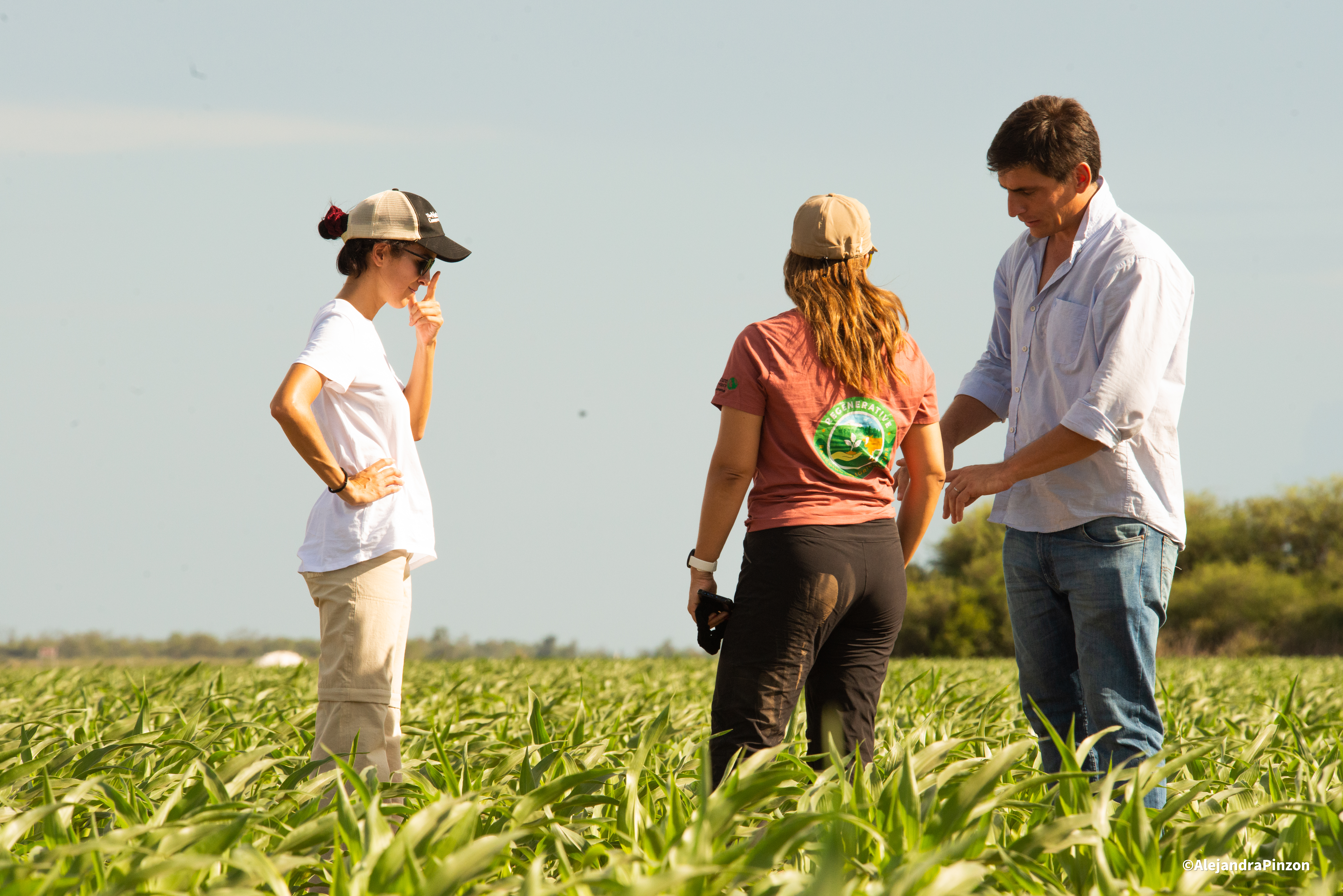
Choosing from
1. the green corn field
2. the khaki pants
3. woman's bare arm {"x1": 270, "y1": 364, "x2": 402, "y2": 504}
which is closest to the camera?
the green corn field

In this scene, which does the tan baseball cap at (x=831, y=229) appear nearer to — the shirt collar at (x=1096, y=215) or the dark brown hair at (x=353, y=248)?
the shirt collar at (x=1096, y=215)

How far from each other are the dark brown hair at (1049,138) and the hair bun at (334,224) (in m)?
2.08

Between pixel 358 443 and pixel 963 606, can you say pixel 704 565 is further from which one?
pixel 963 606

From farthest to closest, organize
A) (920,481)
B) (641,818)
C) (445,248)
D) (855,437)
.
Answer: (445,248) < (920,481) < (855,437) < (641,818)

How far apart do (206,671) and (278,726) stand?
19.3ft

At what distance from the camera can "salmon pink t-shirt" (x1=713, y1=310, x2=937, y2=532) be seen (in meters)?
2.93

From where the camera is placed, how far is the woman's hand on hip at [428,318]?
3.70 m

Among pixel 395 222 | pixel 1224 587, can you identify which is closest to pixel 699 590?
pixel 395 222

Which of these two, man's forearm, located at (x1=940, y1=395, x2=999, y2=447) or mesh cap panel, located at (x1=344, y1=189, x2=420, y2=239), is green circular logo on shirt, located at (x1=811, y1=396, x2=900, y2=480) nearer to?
man's forearm, located at (x1=940, y1=395, x2=999, y2=447)

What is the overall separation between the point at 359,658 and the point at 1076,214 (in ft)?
8.35

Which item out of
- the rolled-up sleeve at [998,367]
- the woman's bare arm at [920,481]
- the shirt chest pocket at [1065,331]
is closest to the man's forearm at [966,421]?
the rolled-up sleeve at [998,367]

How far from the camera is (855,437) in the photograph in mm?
2990

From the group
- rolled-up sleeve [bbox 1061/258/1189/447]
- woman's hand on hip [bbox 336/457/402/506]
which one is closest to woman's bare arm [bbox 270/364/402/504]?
woman's hand on hip [bbox 336/457/402/506]

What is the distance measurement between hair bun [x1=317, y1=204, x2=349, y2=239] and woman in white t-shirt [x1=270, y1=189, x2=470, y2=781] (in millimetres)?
77
